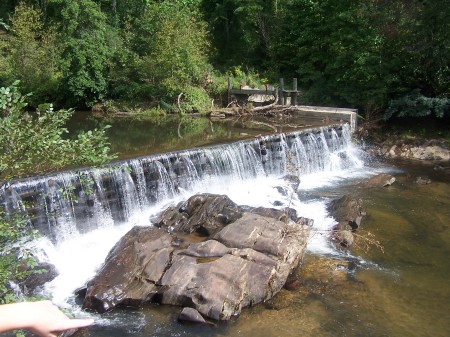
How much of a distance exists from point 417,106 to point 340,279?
11187 millimetres

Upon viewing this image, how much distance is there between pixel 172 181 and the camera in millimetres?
11289

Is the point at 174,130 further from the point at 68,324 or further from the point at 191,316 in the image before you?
the point at 68,324

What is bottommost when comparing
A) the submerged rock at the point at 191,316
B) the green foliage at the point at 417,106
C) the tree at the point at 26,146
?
the submerged rock at the point at 191,316

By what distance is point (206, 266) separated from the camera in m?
7.08

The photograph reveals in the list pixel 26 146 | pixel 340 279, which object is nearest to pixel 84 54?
pixel 340 279

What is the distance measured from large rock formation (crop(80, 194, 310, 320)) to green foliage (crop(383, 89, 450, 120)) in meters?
9.78

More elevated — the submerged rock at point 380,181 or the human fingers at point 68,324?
the human fingers at point 68,324

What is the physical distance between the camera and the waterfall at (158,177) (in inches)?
350

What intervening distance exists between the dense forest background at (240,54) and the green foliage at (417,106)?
37 millimetres

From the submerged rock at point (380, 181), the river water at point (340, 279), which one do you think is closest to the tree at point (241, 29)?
the submerged rock at point (380, 181)

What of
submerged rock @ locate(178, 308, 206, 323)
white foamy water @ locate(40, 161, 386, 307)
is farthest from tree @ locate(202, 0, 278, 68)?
submerged rock @ locate(178, 308, 206, 323)

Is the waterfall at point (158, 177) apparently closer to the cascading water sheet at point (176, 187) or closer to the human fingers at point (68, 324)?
the cascading water sheet at point (176, 187)

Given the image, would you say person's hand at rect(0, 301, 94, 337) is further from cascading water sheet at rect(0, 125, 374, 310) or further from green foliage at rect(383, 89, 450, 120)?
green foliage at rect(383, 89, 450, 120)

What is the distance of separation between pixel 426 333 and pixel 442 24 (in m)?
12.9
